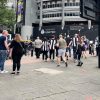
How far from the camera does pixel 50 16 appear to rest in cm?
7300

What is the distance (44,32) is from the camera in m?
65.7

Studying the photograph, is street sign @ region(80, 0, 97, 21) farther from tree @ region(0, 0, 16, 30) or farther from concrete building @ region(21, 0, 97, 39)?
concrete building @ region(21, 0, 97, 39)

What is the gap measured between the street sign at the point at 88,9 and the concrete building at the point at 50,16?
50.6 m

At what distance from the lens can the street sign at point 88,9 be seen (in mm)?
11727

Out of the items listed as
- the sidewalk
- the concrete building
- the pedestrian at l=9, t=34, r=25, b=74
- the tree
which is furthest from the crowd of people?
the concrete building

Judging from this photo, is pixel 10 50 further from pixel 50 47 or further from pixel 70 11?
pixel 70 11

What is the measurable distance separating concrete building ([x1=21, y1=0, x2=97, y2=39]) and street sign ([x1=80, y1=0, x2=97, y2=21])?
50.6 meters

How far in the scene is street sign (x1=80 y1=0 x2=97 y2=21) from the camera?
11.7m

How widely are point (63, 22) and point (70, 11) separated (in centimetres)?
349

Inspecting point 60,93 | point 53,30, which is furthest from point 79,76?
point 53,30

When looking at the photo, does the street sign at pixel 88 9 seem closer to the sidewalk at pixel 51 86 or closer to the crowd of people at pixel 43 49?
the crowd of people at pixel 43 49

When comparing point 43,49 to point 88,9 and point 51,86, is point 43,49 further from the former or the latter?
point 51,86

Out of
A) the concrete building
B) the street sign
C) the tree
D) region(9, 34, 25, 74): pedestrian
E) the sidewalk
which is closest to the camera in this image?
the sidewalk

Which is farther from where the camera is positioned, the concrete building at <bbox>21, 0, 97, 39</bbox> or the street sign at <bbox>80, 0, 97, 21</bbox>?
the concrete building at <bbox>21, 0, 97, 39</bbox>
